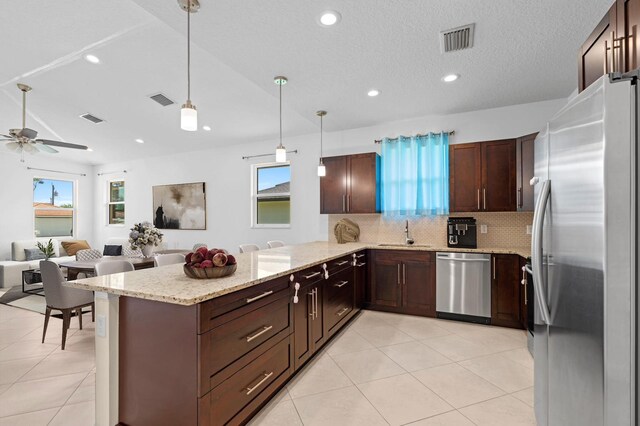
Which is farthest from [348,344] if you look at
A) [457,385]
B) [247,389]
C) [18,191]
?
[18,191]

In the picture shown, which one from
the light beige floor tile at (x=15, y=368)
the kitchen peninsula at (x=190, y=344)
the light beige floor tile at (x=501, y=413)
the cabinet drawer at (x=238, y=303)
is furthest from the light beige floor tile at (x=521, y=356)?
the light beige floor tile at (x=15, y=368)

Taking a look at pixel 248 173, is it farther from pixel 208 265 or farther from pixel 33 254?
pixel 33 254

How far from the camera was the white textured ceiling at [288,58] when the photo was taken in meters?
2.30

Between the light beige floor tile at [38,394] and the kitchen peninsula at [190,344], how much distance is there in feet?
2.44

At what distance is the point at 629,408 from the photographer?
88 centimetres

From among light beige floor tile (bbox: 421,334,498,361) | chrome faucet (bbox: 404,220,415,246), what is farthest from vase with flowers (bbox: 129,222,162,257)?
light beige floor tile (bbox: 421,334,498,361)

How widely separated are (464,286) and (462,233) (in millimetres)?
737

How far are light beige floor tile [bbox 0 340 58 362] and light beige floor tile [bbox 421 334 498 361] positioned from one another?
393cm

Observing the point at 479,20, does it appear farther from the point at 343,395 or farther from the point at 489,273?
the point at 343,395

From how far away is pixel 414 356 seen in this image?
2891mm

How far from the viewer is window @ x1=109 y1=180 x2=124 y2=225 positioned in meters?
7.80

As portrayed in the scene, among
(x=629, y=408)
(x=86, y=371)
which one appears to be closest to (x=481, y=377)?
(x=629, y=408)

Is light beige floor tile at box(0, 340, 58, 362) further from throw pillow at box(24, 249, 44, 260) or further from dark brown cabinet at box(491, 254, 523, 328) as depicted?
dark brown cabinet at box(491, 254, 523, 328)

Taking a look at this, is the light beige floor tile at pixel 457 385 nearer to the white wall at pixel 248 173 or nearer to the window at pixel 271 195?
the white wall at pixel 248 173
